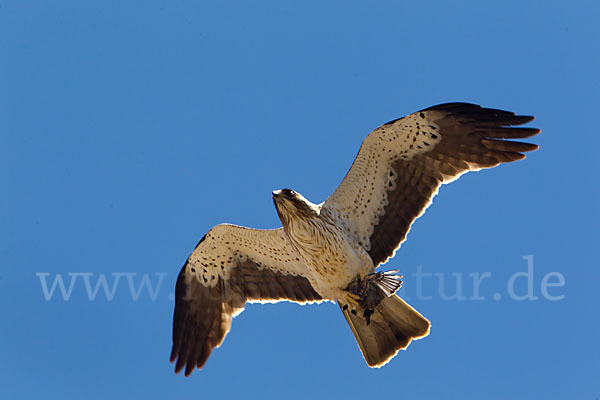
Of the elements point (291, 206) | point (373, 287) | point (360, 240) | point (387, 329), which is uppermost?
point (291, 206)

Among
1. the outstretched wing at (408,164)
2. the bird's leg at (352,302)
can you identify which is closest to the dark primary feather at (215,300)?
the bird's leg at (352,302)

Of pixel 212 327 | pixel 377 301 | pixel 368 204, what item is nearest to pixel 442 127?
pixel 368 204

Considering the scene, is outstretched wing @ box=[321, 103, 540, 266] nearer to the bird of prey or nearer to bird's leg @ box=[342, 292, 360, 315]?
the bird of prey

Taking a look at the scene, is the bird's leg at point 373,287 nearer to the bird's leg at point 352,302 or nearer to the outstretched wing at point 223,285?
the bird's leg at point 352,302

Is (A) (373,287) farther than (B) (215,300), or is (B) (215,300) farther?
(B) (215,300)

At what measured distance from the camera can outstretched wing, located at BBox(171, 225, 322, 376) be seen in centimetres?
1111

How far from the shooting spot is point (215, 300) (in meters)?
11.4

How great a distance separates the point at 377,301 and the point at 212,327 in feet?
8.18

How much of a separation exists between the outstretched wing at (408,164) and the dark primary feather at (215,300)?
3.97 feet

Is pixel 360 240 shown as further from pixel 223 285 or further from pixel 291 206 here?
pixel 223 285

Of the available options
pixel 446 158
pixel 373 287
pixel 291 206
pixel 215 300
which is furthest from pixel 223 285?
pixel 446 158

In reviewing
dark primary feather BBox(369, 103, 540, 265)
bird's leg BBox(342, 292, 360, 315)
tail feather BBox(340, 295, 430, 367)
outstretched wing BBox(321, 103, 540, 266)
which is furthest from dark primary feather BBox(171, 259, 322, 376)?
dark primary feather BBox(369, 103, 540, 265)

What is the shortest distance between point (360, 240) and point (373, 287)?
85 cm

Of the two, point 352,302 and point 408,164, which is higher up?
point 408,164
